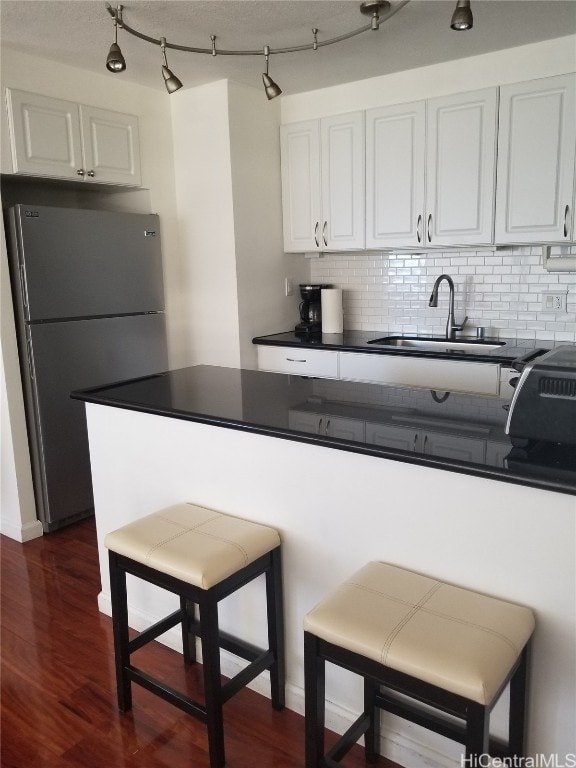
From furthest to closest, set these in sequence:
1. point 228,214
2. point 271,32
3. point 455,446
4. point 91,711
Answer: point 228,214 → point 271,32 → point 91,711 → point 455,446

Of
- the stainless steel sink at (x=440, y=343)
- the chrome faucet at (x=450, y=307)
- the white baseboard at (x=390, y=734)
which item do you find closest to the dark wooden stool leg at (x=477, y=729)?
the white baseboard at (x=390, y=734)

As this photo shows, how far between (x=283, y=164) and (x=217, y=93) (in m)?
0.62

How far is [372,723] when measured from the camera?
168cm

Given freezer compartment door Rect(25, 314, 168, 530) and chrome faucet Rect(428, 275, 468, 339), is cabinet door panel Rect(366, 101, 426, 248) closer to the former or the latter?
chrome faucet Rect(428, 275, 468, 339)

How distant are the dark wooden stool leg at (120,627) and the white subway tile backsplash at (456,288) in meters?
2.67

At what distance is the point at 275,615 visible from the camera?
183 centimetres

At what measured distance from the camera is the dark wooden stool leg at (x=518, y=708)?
1.37m

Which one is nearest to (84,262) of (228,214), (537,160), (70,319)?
(70,319)

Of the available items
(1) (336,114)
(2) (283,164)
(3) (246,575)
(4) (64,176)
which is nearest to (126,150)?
(4) (64,176)

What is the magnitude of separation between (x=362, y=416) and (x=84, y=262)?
211cm

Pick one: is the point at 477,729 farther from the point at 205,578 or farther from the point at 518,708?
the point at 205,578

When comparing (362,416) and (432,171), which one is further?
(432,171)

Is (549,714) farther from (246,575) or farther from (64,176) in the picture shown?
(64,176)

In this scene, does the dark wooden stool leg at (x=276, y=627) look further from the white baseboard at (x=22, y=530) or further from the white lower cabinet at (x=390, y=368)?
the white baseboard at (x=22, y=530)
